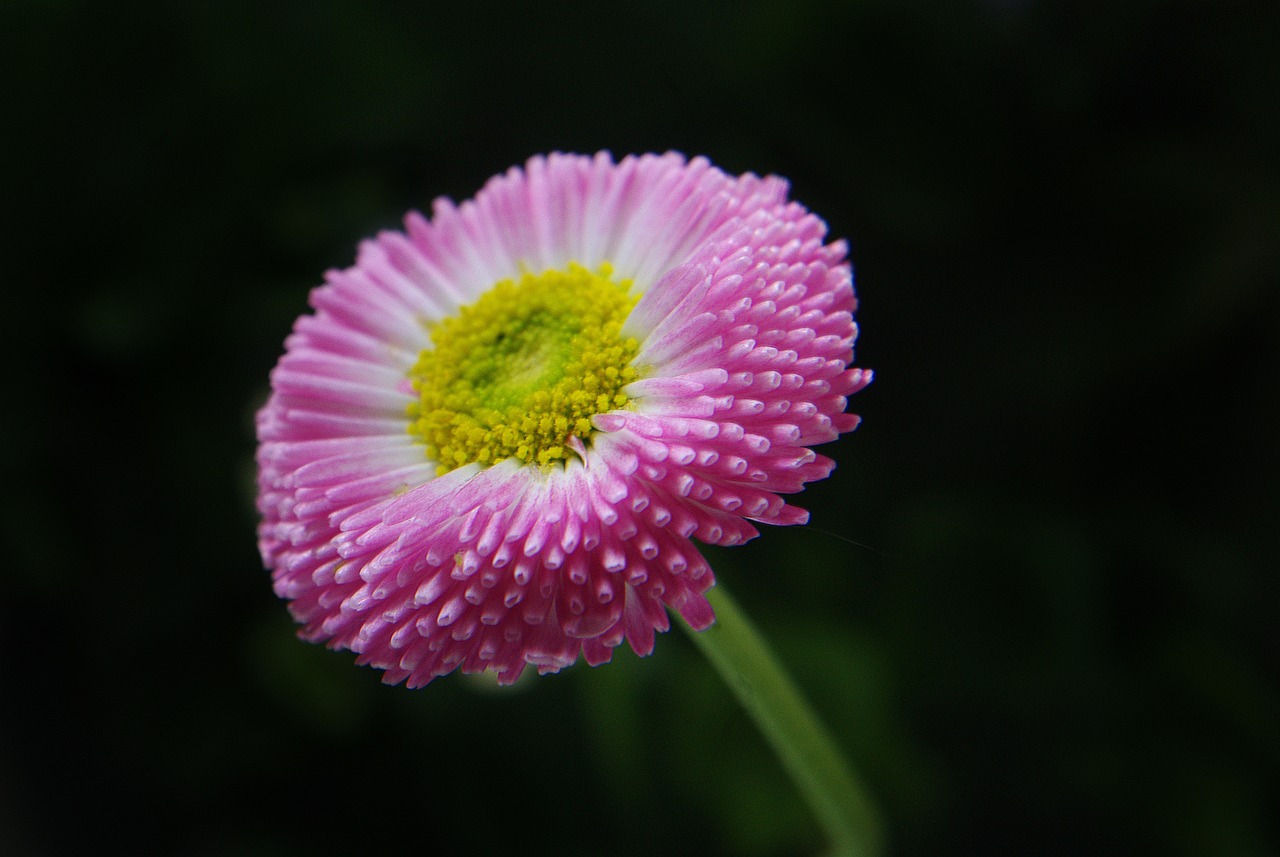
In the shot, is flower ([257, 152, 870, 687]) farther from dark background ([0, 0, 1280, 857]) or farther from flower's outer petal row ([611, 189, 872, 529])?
dark background ([0, 0, 1280, 857])

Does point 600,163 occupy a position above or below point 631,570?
above

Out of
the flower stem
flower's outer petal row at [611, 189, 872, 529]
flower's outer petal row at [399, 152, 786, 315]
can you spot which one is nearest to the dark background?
the flower stem

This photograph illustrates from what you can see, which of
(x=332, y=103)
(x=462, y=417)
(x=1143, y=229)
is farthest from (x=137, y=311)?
(x=1143, y=229)

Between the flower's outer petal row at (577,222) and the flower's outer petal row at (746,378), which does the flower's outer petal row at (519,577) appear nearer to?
the flower's outer petal row at (746,378)

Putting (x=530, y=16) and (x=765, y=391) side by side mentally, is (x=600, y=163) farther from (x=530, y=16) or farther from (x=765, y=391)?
(x=530, y=16)

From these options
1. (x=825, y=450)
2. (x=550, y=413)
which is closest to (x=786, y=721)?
(x=550, y=413)
